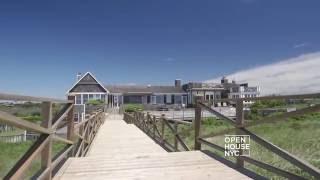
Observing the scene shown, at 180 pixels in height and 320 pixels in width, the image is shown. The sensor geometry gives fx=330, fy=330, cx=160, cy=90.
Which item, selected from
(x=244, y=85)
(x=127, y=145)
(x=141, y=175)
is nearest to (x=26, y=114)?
(x=141, y=175)

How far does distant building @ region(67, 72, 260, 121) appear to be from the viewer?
1604 inches

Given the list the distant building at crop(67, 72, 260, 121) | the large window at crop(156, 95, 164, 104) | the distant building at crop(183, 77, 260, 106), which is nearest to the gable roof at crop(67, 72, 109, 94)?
→ the distant building at crop(67, 72, 260, 121)

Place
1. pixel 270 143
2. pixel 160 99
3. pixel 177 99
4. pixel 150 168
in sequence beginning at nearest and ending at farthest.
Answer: pixel 270 143 → pixel 150 168 → pixel 160 99 → pixel 177 99

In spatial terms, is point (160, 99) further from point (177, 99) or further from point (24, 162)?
point (24, 162)

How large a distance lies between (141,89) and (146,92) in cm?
110

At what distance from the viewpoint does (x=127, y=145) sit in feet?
32.8

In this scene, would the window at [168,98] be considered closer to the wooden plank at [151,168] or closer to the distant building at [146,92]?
the distant building at [146,92]

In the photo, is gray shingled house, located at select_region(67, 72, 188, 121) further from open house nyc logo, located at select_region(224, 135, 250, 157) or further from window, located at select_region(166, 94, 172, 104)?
→ open house nyc logo, located at select_region(224, 135, 250, 157)

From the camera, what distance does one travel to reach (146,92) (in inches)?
1793

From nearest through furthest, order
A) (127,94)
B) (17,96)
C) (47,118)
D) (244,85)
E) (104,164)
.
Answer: (17,96) < (47,118) < (104,164) < (127,94) < (244,85)

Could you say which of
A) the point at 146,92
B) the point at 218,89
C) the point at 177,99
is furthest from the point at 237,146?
the point at 218,89

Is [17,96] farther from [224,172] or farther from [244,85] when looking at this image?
[244,85]

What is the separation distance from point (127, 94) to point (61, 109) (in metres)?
40.2

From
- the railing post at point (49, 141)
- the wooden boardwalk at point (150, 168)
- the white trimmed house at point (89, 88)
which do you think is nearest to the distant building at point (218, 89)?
the white trimmed house at point (89, 88)
